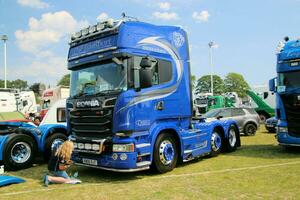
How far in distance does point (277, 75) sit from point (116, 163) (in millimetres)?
6342

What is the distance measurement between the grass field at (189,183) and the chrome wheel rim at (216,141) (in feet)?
3.00

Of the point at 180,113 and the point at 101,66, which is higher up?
the point at 101,66

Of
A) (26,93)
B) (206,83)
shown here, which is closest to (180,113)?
(26,93)

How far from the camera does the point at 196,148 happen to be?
9992mm

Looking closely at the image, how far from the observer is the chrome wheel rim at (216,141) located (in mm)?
11203

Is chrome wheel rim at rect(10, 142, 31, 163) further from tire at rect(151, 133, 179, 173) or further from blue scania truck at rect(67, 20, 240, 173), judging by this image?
tire at rect(151, 133, 179, 173)

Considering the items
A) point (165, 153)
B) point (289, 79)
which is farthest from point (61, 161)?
point (289, 79)

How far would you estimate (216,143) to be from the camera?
11.3 metres

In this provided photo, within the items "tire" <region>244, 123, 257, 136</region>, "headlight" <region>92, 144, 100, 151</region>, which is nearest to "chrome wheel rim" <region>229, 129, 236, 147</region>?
"headlight" <region>92, 144, 100, 151</region>

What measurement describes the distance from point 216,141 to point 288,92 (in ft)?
8.76

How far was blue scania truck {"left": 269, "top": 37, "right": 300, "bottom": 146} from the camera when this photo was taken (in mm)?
10780

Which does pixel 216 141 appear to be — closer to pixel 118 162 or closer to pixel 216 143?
pixel 216 143

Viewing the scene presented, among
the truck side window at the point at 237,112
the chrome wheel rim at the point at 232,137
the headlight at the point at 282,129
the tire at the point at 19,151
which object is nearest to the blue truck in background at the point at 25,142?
the tire at the point at 19,151

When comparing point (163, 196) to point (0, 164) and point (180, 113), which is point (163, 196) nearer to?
point (180, 113)
